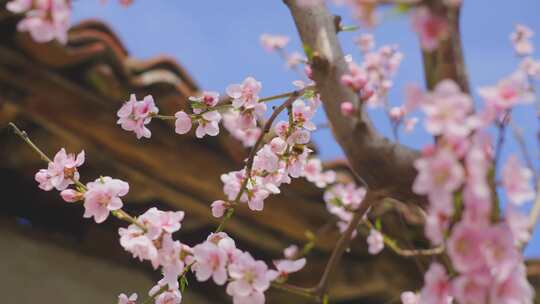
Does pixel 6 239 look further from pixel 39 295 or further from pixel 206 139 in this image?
pixel 206 139

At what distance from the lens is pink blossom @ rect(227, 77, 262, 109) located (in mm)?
1312

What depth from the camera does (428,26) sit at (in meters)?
0.72

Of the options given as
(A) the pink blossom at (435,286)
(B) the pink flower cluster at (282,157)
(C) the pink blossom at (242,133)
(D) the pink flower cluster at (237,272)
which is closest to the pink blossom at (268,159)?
(B) the pink flower cluster at (282,157)

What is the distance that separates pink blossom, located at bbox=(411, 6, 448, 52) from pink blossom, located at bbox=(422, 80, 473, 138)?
6 centimetres

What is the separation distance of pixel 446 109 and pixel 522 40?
1.62m

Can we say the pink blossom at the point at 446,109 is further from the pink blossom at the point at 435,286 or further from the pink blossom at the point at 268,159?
the pink blossom at the point at 268,159

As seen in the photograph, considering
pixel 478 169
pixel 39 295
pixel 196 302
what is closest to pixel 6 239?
pixel 39 295

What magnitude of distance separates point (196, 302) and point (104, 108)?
1.03m

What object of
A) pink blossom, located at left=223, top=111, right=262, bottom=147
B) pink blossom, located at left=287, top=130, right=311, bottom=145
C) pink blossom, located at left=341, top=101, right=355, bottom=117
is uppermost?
pink blossom, located at left=223, top=111, right=262, bottom=147

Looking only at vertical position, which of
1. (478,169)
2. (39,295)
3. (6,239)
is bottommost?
(478,169)

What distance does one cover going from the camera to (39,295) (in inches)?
95.3

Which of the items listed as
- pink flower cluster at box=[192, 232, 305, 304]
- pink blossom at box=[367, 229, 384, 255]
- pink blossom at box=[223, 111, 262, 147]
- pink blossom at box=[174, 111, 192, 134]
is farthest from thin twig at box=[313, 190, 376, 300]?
pink blossom at box=[367, 229, 384, 255]

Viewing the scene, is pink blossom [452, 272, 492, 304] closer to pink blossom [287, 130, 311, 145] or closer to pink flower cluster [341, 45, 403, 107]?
pink blossom [287, 130, 311, 145]

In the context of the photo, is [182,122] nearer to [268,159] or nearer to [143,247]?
[268,159]
